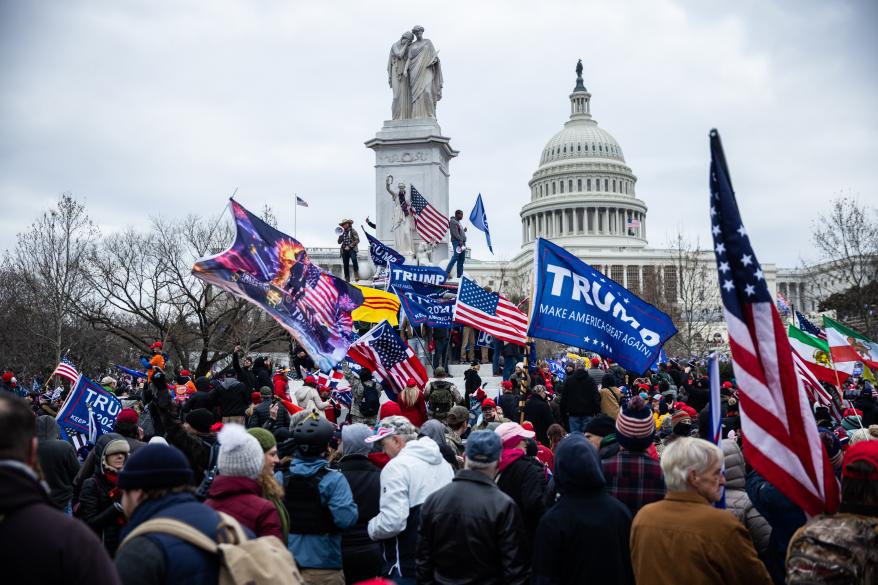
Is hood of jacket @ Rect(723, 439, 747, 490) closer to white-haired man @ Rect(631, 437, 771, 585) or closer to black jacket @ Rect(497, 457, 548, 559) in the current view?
black jacket @ Rect(497, 457, 548, 559)

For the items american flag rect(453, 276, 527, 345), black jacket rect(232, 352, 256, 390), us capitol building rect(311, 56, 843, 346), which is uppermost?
us capitol building rect(311, 56, 843, 346)

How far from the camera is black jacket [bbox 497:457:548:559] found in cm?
613

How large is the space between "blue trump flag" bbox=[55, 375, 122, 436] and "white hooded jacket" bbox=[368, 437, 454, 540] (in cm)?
470

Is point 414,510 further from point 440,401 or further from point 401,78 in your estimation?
point 401,78

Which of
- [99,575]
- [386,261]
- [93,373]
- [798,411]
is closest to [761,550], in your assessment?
[798,411]

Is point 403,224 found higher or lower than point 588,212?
lower

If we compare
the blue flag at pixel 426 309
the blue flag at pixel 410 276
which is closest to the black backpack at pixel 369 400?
the blue flag at pixel 426 309

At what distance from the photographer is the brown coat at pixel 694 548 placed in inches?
176

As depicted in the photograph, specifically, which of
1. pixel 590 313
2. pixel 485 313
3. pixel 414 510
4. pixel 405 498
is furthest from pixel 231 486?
pixel 485 313

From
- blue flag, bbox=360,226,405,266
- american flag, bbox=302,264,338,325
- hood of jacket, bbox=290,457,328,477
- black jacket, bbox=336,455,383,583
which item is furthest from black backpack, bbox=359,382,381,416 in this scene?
blue flag, bbox=360,226,405,266

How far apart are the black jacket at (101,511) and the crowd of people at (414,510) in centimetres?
1

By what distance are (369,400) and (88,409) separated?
3.68 metres

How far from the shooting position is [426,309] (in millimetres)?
16359

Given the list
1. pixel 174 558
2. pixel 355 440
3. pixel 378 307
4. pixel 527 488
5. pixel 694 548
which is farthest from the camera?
pixel 378 307
